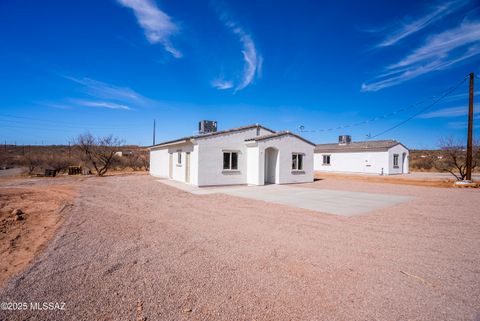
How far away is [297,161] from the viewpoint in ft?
57.2

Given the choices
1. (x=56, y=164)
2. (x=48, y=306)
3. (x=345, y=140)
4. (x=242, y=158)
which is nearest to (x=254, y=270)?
(x=48, y=306)

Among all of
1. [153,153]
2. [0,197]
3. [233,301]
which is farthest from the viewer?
[153,153]

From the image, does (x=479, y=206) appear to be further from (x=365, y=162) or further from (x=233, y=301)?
(x=365, y=162)

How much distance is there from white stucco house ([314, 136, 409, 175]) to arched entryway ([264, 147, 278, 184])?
651 inches

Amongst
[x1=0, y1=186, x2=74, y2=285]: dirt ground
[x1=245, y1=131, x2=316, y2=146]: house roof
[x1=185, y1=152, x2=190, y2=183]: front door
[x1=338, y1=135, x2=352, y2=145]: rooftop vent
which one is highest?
[x1=338, y1=135, x2=352, y2=145]: rooftop vent

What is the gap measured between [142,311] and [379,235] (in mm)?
5129

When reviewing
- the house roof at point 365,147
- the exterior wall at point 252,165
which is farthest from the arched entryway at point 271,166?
the house roof at point 365,147

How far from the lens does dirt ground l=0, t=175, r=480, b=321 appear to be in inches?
101

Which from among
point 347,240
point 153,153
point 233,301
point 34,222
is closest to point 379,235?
point 347,240

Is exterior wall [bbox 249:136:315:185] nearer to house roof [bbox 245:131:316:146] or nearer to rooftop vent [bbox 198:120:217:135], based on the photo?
house roof [bbox 245:131:316:146]

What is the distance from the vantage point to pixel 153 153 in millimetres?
24016

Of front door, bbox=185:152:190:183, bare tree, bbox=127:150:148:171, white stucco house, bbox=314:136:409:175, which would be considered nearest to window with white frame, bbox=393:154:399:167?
white stucco house, bbox=314:136:409:175

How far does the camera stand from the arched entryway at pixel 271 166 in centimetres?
1646

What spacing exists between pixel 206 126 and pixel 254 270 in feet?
50.6
